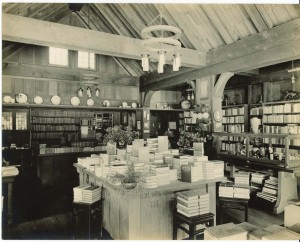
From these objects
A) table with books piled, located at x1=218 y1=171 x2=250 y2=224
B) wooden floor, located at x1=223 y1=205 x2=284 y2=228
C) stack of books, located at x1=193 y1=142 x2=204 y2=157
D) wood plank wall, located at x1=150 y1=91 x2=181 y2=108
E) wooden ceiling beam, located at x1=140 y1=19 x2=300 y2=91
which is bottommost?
wooden floor, located at x1=223 y1=205 x2=284 y2=228

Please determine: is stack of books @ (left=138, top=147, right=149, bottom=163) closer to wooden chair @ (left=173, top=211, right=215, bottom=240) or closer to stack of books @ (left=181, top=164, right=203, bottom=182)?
stack of books @ (left=181, top=164, right=203, bottom=182)

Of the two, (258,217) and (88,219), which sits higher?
A: (88,219)

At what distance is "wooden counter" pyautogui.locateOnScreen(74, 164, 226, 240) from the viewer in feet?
11.3

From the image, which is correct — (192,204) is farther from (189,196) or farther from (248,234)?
(248,234)

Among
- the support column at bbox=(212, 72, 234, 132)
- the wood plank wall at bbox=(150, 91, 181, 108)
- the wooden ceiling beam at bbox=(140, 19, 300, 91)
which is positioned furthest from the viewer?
the wood plank wall at bbox=(150, 91, 181, 108)

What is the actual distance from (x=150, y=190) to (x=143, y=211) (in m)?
0.34

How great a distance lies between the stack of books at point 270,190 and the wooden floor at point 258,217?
0.97ft

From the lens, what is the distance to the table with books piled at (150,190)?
349 cm

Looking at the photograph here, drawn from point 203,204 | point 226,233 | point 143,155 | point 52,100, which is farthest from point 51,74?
point 226,233

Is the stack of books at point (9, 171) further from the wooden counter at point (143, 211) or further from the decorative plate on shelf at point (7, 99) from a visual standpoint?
the decorative plate on shelf at point (7, 99)

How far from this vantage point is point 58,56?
9.30m

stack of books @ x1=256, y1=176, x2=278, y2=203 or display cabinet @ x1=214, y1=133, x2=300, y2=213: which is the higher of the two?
display cabinet @ x1=214, y1=133, x2=300, y2=213

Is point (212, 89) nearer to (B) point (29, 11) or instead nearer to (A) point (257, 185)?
(A) point (257, 185)

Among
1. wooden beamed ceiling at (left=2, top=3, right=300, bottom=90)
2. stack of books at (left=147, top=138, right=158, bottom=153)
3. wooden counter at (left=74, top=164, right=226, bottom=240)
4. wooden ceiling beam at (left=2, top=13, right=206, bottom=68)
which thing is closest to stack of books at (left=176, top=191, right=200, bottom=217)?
wooden counter at (left=74, top=164, right=226, bottom=240)
